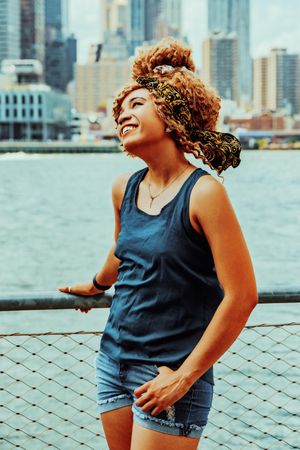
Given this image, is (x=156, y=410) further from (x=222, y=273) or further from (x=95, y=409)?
(x=95, y=409)

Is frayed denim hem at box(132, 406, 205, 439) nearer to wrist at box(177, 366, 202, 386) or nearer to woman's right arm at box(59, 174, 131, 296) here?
wrist at box(177, 366, 202, 386)

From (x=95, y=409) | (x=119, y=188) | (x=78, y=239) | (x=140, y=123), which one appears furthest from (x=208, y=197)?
(x=78, y=239)

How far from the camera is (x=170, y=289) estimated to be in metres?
2.32

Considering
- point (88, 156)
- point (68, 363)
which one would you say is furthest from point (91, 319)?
point (88, 156)

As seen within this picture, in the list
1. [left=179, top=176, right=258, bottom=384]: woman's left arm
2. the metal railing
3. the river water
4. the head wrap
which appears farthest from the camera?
the river water

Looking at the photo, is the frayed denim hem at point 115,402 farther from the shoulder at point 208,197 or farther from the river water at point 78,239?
the river water at point 78,239

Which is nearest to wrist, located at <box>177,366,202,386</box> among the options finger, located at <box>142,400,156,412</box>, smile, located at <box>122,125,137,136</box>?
finger, located at <box>142,400,156,412</box>

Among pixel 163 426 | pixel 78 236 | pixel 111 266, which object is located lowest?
pixel 78 236

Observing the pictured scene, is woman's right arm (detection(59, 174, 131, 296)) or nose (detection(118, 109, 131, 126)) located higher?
nose (detection(118, 109, 131, 126))

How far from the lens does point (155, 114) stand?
2.40m

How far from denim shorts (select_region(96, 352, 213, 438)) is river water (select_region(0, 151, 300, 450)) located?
0.91m

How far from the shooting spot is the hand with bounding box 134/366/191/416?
2246 millimetres

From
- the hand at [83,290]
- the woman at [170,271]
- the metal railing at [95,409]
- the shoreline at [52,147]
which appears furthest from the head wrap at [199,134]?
the shoreline at [52,147]

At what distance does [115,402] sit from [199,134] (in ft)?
2.60
